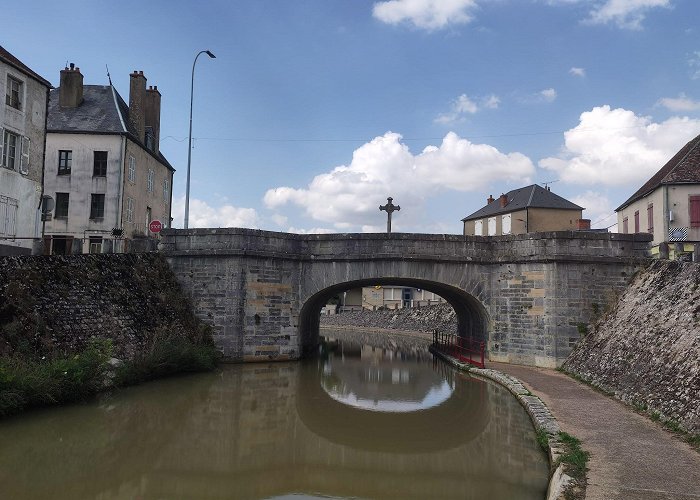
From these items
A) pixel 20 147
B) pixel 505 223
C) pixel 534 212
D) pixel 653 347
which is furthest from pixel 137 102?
pixel 505 223

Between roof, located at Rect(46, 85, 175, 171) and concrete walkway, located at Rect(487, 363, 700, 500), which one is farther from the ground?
roof, located at Rect(46, 85, 175, 171)

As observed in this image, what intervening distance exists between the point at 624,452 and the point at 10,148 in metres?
19.3

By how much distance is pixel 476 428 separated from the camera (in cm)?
1015

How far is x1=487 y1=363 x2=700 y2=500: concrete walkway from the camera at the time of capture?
18.8 feet

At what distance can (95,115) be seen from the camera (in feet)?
80.7

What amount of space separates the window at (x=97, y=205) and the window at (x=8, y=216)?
232 inches

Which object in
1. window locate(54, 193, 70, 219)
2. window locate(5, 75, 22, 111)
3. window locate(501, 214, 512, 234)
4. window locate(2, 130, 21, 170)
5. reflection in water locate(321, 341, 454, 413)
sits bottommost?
reflection in water locate(321, 341, 454, 413)

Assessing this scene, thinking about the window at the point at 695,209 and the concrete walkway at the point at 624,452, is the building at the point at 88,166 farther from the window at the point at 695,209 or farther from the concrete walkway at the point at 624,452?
the window at the point at 695,209

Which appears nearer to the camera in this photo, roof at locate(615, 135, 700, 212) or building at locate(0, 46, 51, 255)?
building at locate(0, 46, 51, 255)

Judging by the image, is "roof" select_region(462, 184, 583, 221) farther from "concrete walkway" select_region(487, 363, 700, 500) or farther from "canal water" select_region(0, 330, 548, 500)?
"concrete walkway" select_region(487, 363, 700, 500)

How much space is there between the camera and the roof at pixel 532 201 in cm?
3791

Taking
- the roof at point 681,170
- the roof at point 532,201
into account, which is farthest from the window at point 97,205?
the roof at point 532,201

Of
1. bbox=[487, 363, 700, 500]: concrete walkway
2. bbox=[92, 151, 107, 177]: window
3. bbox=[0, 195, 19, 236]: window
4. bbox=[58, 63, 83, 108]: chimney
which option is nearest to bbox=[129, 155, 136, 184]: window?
bbox=[92, 151, 107, 177]: window

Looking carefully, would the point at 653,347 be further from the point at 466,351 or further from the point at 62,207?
the point at 62,207
